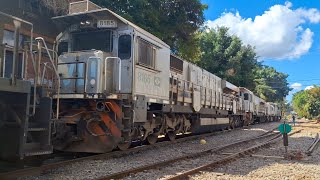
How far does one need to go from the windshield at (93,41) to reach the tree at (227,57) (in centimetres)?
3251

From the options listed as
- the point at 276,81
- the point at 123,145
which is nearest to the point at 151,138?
the point at 123,145

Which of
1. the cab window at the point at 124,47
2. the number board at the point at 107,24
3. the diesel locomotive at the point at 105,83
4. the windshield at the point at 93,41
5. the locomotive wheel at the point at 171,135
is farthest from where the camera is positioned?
the locomotive wheel at the point at 171,135

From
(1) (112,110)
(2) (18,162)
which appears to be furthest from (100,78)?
(2) (18,162)

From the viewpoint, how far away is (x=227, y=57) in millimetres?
42875

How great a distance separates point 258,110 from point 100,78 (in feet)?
94.5

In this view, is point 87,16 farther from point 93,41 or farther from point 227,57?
point 227,57

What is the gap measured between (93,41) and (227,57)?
114 feet

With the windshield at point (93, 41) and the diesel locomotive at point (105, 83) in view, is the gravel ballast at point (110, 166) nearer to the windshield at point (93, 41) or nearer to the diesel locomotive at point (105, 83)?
the diesel locomotive at point (105, 83)

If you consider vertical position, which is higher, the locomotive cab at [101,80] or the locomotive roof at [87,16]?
the locomotive roof at [87,16]

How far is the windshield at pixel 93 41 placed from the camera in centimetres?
960

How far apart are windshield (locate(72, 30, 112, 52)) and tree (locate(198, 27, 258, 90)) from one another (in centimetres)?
3251

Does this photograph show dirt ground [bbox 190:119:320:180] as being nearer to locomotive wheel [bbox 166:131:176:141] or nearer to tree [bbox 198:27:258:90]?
locomotive wheel [bbox 166:131:176:141]

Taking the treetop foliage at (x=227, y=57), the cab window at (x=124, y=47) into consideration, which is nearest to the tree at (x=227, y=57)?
the treetop foliage at (x=227, y=57)

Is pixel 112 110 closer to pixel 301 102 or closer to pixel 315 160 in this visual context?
pixel 315 160
